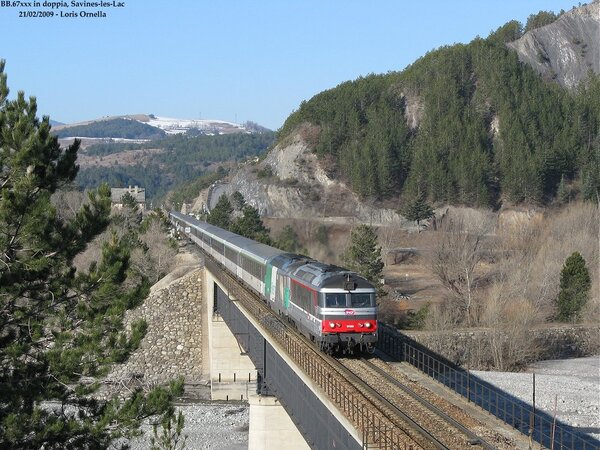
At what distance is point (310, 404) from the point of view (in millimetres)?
22594

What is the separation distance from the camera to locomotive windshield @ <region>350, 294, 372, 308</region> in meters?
26.3

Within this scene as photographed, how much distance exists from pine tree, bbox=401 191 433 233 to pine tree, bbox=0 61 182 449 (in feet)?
283

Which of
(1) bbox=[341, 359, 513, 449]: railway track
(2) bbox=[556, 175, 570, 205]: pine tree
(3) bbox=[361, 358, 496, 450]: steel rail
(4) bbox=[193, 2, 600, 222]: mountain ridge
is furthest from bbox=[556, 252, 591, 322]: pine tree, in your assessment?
(2) bbox=[556, 175, 570, 205]: pine tree

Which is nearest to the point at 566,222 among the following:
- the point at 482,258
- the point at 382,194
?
the point at 482,258

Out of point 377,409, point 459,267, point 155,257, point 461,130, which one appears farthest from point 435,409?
point 461,130

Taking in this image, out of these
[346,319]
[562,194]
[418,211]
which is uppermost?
[562,194]

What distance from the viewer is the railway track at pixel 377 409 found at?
691 inches

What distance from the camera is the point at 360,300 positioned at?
26469 millimetres

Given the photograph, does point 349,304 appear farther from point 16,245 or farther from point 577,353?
point 577,353

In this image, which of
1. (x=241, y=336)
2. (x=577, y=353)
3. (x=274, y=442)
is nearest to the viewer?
(x=274, y=442)

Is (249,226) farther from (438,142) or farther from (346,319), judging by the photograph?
(346,319)

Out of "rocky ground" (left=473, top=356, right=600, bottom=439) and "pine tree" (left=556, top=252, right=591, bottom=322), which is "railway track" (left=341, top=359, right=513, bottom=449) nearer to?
"rocky ground" (left=473, top=356, right=600, bottom=439)

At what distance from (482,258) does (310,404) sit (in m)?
59.8

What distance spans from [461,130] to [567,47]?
132 ft
